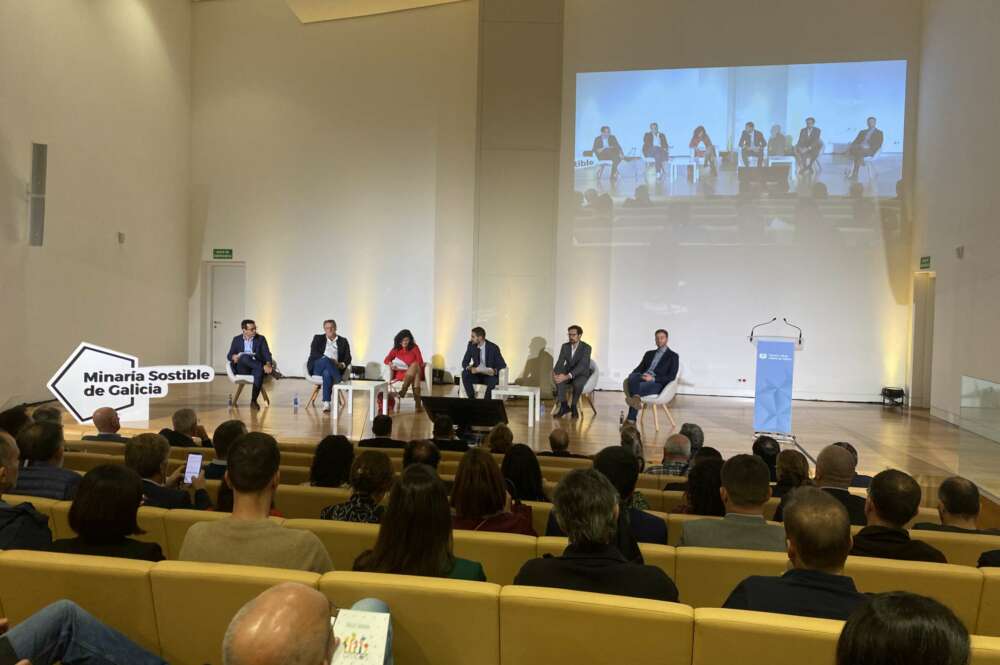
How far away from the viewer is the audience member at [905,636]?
3.75 feet

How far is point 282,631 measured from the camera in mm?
1226

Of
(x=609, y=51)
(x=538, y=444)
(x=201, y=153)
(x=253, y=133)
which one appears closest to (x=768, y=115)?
(x=609, y=51)

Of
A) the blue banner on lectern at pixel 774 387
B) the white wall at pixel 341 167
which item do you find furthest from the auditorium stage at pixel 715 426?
the white wall at pixel 341 167

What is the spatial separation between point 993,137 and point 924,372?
3706 mm

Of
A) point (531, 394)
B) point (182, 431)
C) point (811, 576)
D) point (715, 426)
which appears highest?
point (811, 576)

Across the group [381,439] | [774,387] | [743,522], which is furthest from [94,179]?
[743,522]

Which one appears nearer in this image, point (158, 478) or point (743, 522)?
point (743, 522)

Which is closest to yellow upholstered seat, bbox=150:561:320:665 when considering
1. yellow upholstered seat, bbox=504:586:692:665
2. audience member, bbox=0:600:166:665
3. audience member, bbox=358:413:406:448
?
audience member, bbox=0:600:166:665

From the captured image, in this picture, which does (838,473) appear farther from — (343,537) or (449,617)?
(449,617)

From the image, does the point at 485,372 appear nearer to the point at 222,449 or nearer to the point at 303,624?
the point at 222,449

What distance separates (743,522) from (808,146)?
9926 mm

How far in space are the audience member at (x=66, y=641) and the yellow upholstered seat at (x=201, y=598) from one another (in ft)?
0.36

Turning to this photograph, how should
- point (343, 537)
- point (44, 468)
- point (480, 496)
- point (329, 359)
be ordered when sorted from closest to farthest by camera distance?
point (343, 537) < point (480, 496) < point (44, 468) < point (329, 359)

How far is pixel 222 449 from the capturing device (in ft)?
13.3
